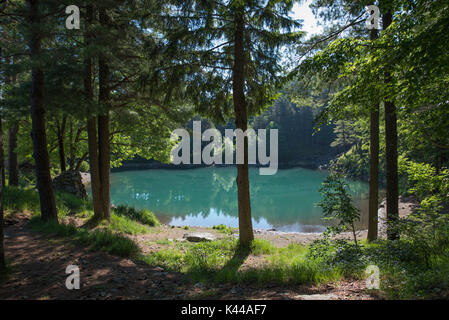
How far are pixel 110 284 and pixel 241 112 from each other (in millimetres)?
4859

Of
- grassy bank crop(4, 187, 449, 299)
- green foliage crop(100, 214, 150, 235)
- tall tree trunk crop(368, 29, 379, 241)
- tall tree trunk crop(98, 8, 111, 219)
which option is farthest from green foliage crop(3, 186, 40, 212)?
tall tree trunk crop(368, 29, 379, 241)

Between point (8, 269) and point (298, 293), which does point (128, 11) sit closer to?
point (8, 269)

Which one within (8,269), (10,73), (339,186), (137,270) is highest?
(10,73)

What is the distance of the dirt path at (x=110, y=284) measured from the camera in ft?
11.6

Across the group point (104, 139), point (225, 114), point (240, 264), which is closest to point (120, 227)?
point (104, 139)

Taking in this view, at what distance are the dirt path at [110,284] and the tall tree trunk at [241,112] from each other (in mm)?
2798

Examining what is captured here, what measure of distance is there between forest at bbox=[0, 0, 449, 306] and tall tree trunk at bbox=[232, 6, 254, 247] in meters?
0.04

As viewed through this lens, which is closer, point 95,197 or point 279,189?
point 95,197

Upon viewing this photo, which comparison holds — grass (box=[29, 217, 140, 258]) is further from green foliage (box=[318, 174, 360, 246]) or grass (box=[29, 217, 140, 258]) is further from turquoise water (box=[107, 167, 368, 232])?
turquoise water (box=[107, 167, 368, 232])

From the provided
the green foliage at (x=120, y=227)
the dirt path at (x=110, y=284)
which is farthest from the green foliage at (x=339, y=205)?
the green foliage at (x=120, y=227)

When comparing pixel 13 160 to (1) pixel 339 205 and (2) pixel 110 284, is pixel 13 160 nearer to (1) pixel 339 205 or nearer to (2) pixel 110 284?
(2) pixel 110 284

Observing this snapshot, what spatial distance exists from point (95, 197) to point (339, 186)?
7343 millimetres
